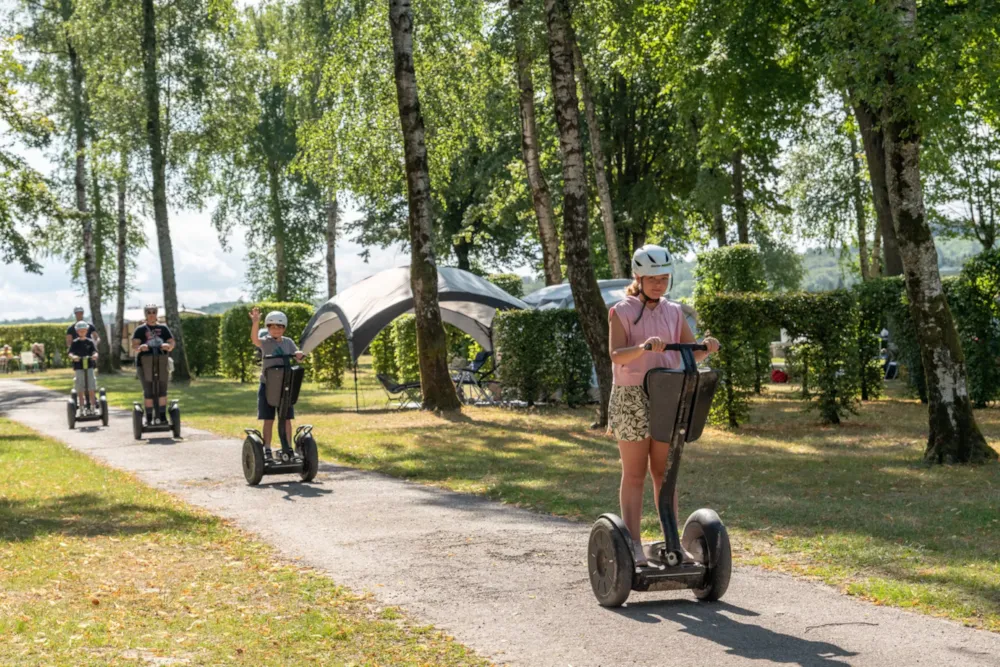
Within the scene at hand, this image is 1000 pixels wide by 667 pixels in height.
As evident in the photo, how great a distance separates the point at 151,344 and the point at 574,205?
6549 millimetres

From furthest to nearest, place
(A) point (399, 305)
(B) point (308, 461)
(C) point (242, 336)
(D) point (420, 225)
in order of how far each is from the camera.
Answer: (C) point (242, 336) < (A) point (399, 305) < (D) point (420, 225) < (B) point (308, 461)

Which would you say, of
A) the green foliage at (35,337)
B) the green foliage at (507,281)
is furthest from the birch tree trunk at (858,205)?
the green foliage at (35,337)

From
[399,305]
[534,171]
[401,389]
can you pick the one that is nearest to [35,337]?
[399,305]

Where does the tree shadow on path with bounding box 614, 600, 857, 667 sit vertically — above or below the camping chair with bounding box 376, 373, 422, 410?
below

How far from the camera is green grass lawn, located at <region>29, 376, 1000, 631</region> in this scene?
7.18 meters

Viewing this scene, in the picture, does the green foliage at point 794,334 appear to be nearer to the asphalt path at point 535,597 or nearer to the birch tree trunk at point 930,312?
the birch tree trunk at point 930,312

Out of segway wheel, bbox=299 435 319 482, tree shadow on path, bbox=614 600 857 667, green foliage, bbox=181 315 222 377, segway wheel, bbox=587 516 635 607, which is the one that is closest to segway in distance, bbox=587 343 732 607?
segway wheel, bbox=587 516 635 607

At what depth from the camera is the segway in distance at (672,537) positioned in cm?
597

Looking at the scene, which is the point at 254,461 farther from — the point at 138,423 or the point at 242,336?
the point at 242,336

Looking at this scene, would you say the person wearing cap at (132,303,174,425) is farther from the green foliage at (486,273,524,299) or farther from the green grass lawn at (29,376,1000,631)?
the green foliage at (486,273,524,299)

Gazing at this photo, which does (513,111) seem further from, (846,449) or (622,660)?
(622,660)

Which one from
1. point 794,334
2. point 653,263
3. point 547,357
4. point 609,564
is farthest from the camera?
point 547,357

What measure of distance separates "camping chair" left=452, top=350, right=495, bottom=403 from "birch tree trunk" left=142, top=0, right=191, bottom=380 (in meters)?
12.4

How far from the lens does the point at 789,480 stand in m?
11.3
